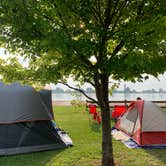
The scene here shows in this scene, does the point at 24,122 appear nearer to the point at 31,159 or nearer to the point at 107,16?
the point at 31,159

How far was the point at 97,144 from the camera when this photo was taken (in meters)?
8.85

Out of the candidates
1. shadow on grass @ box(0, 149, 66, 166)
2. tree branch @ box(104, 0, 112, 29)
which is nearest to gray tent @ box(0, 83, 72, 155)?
shadow on grass @ box(0, 149, 66, 166)

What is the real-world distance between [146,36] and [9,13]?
6.97 ft

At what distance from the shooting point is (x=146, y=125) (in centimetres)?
900

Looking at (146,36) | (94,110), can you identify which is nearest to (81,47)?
(146,36)

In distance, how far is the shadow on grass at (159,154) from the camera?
7.30 meters

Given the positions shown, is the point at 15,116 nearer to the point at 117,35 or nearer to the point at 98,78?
the point at 98,78

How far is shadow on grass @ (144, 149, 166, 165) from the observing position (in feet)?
24.0

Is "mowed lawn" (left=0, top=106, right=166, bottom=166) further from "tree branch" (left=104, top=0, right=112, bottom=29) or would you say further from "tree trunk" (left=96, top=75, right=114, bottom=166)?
"tree branch" (left=104, top=0, right=112, bottom=29)

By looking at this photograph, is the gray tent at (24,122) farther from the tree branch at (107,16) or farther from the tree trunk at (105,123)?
the tree branch at (107,16)

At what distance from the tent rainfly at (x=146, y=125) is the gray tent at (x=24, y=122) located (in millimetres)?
1954

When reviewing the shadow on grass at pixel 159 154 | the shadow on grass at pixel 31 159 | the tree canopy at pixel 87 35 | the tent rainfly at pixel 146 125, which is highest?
the tree canopy at pixel 87 35

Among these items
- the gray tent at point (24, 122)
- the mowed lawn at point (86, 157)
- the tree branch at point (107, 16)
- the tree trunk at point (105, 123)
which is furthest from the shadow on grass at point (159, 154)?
the tree branch at point (107, 16)

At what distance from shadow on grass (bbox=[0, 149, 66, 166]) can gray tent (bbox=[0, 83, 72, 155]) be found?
0.81 feet
